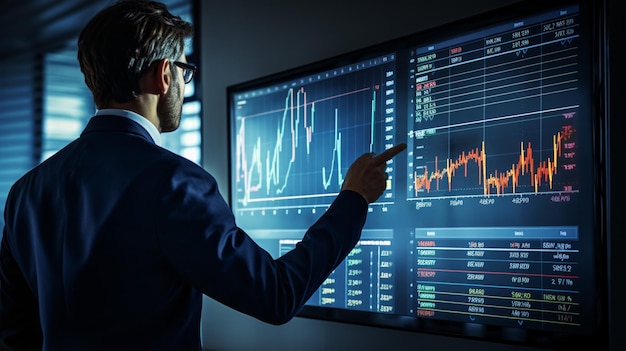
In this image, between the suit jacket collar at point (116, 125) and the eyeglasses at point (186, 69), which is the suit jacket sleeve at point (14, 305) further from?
the eyeglasses at point (186, 69)

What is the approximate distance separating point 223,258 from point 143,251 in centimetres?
15

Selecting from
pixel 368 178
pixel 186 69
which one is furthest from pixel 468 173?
pixel 186 69

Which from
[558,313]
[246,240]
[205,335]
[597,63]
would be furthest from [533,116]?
[205,335]

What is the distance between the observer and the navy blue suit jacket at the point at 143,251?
120cm

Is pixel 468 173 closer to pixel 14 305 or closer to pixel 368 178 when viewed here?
pixel 368 178

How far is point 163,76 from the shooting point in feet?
4.56

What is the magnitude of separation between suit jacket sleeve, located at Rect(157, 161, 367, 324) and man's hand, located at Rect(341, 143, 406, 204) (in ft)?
0.51

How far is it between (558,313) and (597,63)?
0.56m

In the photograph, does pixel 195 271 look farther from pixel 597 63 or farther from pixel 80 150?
pixel 597 63

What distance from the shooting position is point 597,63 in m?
1.45

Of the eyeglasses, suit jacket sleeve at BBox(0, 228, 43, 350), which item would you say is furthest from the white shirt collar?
suit jacket sleeve at BBox(0, 228, 43, 350)

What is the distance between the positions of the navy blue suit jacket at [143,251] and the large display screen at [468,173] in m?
0.47

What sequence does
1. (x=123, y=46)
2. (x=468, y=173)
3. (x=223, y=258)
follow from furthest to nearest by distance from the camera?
→ (x=468, y=173), (x=123, y=46), (x=223, y=258)

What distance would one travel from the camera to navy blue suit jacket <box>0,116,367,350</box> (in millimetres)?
1195
